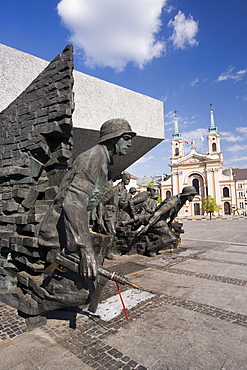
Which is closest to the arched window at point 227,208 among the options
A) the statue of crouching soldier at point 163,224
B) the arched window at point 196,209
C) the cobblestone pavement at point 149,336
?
A: the arched window at point 196,209

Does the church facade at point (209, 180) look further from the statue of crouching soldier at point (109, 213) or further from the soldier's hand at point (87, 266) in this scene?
the soldier's hand at point (87, 266)

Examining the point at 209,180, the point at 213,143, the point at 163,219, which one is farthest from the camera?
the point at 213,143

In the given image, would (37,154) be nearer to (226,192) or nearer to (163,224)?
(163,224)

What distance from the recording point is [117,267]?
20.4 feet

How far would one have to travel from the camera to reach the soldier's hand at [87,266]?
7.84 ft

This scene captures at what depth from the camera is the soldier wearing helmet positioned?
2.55 metres

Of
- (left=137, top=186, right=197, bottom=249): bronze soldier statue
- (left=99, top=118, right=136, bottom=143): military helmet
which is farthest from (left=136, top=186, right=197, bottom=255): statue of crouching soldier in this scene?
(left=99, top=118, right=136, bottom=143): military helmet

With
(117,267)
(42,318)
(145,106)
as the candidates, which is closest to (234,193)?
(145,106)

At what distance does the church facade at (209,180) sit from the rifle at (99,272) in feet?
160

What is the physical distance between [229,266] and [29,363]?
5226mm

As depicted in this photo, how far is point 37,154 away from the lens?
4.02 m

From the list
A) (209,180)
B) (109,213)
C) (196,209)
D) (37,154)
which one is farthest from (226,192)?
(37,154)

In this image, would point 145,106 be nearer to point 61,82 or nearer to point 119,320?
point 61,82

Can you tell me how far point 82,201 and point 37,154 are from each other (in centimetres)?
177
